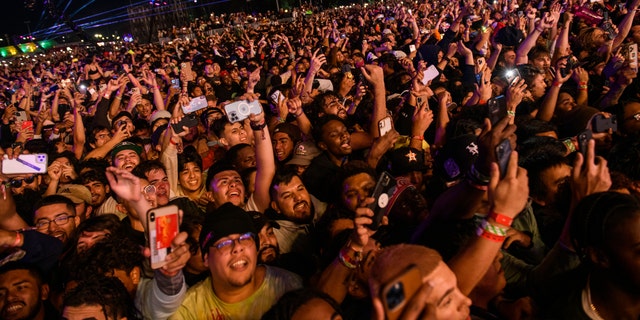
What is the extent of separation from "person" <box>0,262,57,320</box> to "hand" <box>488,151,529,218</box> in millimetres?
2802

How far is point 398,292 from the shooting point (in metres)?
1.01

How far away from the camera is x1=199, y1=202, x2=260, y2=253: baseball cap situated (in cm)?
242

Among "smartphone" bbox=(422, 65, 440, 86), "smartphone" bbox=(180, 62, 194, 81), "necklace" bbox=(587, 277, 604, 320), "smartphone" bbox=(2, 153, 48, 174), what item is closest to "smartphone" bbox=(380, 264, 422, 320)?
"necklace" bbox=(587, 277, 604, 320)

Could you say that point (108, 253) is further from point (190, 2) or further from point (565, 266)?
point (190, 2)

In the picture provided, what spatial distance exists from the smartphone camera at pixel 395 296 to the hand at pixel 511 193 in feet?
Result: 2.94

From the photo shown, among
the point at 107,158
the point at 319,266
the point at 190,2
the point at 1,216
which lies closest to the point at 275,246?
the point at 319,266

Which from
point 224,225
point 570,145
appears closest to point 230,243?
point 224,225

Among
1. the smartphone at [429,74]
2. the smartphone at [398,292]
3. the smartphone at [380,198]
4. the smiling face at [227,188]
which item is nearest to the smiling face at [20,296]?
the smiling face at [227,188]

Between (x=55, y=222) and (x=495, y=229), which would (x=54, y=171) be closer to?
(x=55, y=222)

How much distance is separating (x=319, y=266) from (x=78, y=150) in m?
4.66

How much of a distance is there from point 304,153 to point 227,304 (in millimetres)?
2030

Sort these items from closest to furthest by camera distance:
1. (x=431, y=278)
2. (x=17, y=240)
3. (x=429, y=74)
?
(x=431, y=278) < (x=17, y=240) < (x=429, y=74)

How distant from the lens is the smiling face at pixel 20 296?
7.83ft

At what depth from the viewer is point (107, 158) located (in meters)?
5.12
